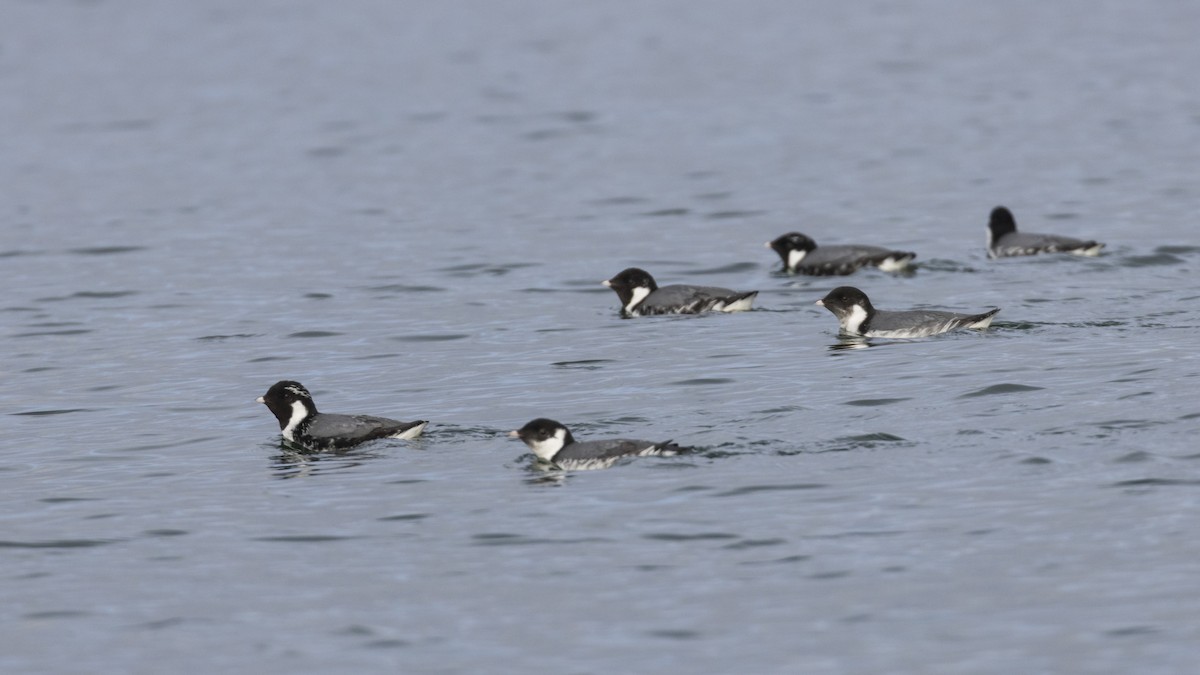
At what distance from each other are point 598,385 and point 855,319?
402 centimetres

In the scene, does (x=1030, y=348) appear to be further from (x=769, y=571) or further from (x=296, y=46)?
(x=296, y=46)

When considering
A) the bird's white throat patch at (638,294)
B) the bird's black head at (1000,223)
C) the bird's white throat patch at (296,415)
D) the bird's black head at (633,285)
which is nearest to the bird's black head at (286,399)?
the bird's white throat patch at (296,415)

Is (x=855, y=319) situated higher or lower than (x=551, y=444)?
higher

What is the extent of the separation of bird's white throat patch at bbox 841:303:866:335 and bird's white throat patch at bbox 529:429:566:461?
293 inches

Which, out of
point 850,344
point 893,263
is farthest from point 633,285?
point 893,263

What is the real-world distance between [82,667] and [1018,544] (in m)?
6.85

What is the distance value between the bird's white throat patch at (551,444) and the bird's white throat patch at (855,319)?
293 inches

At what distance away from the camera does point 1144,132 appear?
4459cm

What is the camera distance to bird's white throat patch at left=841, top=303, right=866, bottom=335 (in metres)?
23.3

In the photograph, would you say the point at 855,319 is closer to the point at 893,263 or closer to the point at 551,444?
the point at 893,263

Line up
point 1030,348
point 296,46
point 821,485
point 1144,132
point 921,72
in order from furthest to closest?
point 296,46
point 921,72
point 1144,132
point 1030,348
point 821,485

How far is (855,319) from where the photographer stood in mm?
23453

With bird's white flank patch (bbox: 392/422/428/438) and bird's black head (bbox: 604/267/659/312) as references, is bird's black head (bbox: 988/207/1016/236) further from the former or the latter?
bird's white flank patch (bbox: 392/422/428/438)

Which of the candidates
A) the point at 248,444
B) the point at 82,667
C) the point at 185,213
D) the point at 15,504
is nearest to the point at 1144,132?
the point at 185,213
